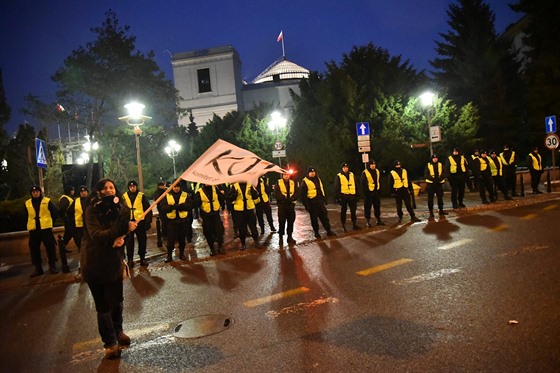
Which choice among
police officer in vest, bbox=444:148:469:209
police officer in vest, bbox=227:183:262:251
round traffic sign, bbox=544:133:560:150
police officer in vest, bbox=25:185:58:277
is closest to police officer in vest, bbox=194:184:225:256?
police officer in vest, bbox=227:183:262:251

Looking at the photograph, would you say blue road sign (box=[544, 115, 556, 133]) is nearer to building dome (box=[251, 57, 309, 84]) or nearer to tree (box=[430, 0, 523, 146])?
tree (box=[430, 0, 523, 146])

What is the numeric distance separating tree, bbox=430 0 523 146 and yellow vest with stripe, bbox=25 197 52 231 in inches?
1219

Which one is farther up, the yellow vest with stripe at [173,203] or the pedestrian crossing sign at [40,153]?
the pedestrian crossing sign at [40,153]

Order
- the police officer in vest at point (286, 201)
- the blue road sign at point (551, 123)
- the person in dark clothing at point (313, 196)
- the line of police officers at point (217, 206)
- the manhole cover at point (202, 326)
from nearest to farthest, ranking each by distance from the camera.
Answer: the manhole cover at point (202, 326) → the line of police officers at point (217, 206) → the police officer in vest at point (286, 201) → the person in dark clothing at point (313, 196) → the blue road sign at point (551, 123)

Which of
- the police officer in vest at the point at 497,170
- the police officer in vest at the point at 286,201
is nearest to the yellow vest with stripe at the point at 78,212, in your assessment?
the police officer in vest at the point at 286,201

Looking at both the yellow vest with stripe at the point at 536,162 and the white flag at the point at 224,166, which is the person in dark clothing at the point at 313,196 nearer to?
the white flag at the point at 224,166

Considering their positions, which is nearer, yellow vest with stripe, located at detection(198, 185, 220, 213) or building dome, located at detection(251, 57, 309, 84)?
yellow vest with stripe, located at detection(198, 185, 220, 213)

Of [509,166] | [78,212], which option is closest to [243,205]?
[78,212]

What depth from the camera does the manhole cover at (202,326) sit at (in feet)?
17.0

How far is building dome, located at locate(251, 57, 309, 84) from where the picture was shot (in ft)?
201

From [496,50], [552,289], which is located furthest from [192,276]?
[496,50]

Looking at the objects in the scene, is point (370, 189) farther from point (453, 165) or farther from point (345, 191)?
point (453, 165)

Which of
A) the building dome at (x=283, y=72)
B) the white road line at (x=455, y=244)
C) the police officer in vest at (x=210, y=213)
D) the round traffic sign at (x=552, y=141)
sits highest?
the building dome at (x=283, y=72)

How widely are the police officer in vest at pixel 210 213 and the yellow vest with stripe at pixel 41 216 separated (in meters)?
3.23
